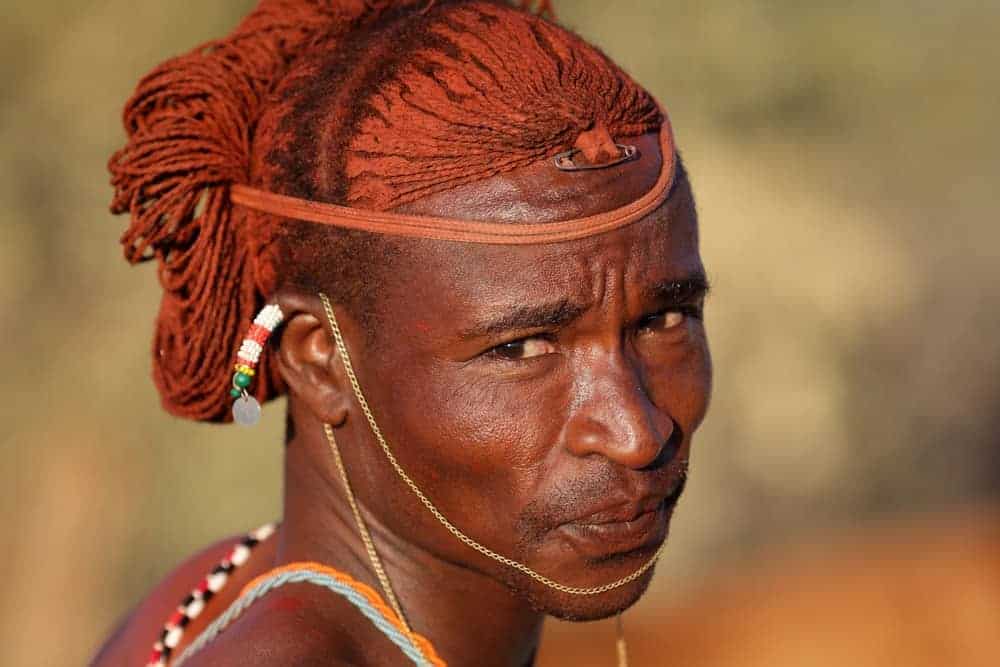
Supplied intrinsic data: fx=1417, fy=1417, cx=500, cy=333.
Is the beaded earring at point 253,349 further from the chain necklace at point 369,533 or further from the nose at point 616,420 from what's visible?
the nose at point 616,420

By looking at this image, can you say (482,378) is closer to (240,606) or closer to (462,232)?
(462,232)

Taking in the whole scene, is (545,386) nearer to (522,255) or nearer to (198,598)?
(522,255)

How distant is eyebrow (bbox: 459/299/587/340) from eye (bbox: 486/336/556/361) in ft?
0.14

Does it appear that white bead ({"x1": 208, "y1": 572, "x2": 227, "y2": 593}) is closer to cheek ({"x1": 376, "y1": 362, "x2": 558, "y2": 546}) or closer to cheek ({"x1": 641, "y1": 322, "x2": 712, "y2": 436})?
cheek ({"x1": 376, "y1": 362, "x2": 558, "y2": 546})

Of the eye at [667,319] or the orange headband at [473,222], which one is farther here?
the eye at [667,319]

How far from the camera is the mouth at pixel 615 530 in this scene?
9.15 feet

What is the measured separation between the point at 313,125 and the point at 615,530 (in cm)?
105

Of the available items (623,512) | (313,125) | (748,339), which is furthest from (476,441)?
(748,339)

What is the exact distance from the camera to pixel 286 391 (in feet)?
10.6

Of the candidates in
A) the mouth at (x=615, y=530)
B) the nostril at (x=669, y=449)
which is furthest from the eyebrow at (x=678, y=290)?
the mouth at (x=615, y=530)

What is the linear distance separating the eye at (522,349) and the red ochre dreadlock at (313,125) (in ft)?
1.08

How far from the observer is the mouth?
2789 millimetres

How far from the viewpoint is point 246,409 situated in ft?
10.1

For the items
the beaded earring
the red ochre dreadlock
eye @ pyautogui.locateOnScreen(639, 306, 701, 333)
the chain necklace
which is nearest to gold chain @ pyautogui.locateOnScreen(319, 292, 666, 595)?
the chain necklace
